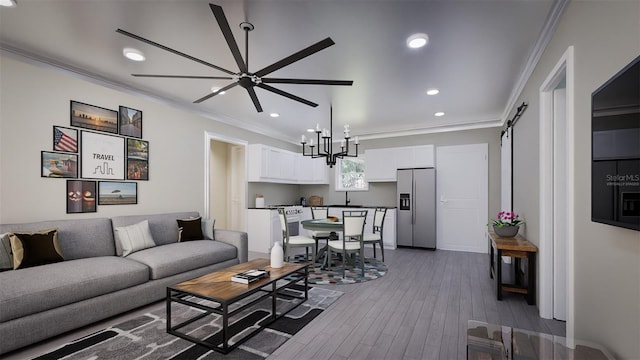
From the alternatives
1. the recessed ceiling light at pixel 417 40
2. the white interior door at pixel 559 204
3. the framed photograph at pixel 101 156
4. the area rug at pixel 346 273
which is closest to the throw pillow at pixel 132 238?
the framed photograph at pixel 101 156

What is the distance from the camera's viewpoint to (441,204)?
5.96 m

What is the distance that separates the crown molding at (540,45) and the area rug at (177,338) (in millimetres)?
3219

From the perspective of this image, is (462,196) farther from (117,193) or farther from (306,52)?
(117,193)

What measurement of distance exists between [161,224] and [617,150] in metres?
4.41

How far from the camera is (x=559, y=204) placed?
254 centimetres

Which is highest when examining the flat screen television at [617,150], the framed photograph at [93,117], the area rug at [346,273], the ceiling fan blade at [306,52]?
the ceiling fan blade at [306,52]

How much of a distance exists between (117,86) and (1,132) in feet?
4.21

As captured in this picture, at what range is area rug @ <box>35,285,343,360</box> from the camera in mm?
2074

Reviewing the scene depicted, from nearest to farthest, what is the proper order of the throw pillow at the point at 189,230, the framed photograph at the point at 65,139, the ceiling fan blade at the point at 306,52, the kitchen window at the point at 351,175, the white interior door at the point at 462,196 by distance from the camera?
the ceiling fan blade at the point at 306,52 → the framed photograph at the point at 65,139 → the throw pillow at the point at 189,230 → the white interior door at the point at 462,196 → the kitchen window at the point at 351,175

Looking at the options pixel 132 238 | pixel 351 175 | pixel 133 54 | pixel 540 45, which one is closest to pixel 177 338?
pixel 132 238

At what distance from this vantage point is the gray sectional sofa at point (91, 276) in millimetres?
2119

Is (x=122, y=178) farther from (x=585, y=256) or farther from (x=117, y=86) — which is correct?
(x=585, y=256)

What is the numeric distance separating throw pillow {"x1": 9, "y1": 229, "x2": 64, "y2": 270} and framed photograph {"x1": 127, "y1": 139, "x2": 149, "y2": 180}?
121cm

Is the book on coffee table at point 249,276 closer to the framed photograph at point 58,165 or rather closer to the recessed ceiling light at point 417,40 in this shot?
the framed photograph at point 58,165
